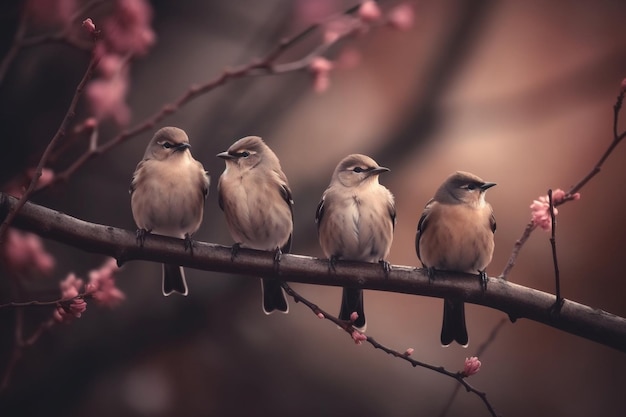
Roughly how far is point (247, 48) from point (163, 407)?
5.39ft

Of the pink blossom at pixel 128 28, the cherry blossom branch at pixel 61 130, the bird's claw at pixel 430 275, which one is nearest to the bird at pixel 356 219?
the bird's claw at pixel 430 275

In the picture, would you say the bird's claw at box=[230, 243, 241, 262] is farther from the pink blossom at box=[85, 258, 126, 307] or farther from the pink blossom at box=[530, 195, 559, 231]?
the pink blossom at box=[530, 195, 559, 231]

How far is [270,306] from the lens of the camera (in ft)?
6.38

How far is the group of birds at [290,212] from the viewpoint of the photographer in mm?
1860

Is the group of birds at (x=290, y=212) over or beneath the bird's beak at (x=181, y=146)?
beneath

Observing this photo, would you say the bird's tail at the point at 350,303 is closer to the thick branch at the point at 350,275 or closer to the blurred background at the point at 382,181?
the thick branch at the point at 350,275

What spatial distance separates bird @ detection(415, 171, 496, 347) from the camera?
182 cm

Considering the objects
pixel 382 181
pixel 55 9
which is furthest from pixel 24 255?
pixel 382 181

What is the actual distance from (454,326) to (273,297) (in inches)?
19.2

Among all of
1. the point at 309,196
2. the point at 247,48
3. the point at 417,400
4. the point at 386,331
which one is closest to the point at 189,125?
the point at 247,48

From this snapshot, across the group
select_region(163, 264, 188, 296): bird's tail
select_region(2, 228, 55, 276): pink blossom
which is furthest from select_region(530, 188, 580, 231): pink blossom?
select_region(2, 228, 55, 276): pink blossom

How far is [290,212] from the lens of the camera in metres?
1.99

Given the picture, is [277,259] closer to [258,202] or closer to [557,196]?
[258,202]

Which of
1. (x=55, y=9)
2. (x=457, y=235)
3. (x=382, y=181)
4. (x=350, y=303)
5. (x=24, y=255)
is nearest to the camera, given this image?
(x=24, y=255)
